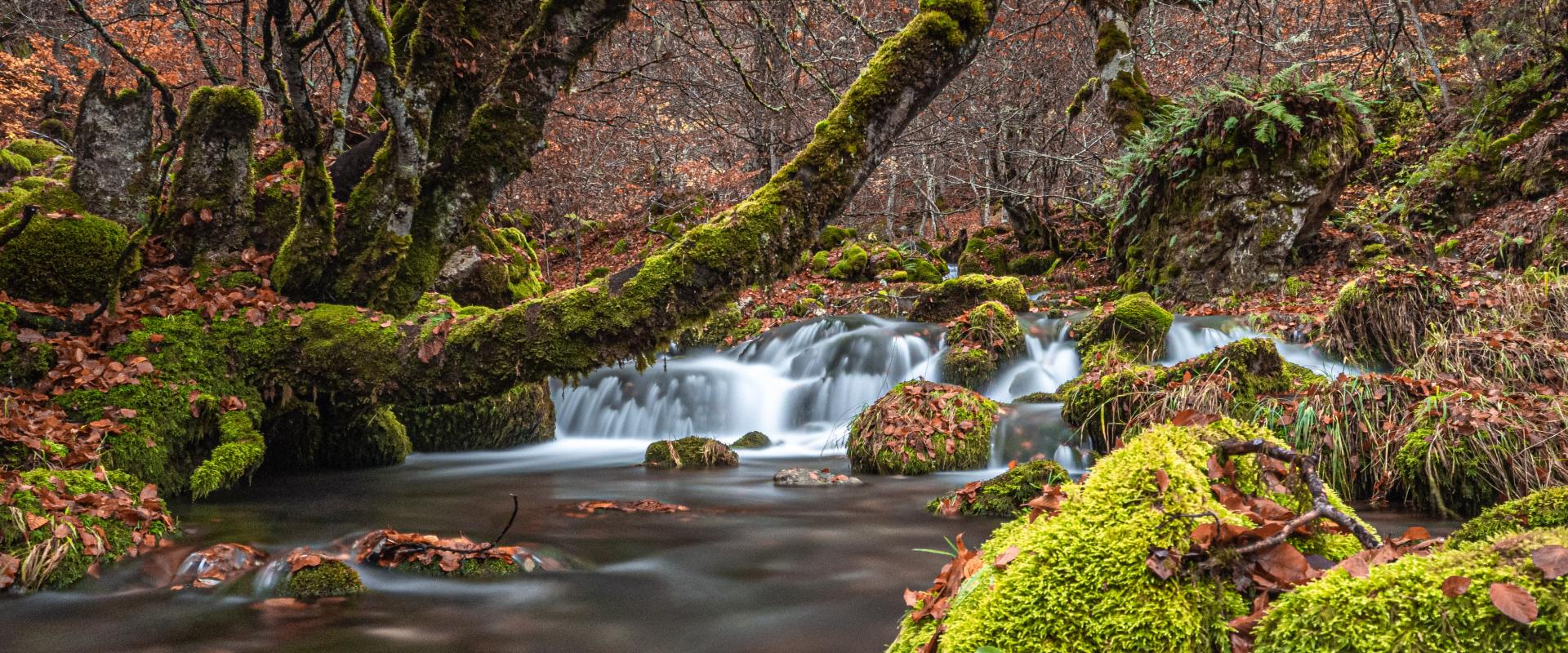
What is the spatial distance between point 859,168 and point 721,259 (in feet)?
3.85

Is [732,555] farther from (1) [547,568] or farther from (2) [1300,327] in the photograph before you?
(2) [1300,327]

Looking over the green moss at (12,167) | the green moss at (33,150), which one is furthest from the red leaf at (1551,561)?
the green moss at (33,150)

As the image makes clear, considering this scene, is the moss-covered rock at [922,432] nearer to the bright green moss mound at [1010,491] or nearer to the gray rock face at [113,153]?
the bright green moss mound at [1010,491]

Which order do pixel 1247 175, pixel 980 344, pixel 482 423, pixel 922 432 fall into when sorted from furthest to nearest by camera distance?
pixel 1247 175, pixel 980 344, pixel 482 423, pixel 922 432

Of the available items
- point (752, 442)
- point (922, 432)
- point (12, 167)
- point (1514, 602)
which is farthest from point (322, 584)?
point (12, 167)

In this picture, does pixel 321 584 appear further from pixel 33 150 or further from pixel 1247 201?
pixel 33 150

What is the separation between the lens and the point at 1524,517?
2.80 metres

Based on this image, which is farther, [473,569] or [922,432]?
[922,432]

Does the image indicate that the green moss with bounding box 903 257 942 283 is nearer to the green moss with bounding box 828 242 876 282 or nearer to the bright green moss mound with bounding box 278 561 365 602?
the green moss with bounding box 828 242 876 282

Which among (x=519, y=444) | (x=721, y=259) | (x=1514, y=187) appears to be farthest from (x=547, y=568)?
(x=1514, y=187)

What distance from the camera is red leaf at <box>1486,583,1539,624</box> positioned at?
4.06ft

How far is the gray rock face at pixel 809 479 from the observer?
693cm

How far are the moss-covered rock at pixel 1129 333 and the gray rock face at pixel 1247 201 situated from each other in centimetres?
277

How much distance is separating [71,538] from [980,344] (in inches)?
360
